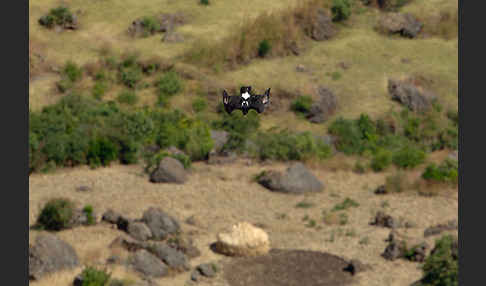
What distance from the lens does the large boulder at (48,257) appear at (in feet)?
60.7

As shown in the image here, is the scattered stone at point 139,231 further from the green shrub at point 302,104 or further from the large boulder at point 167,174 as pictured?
the green shrub at point 302,104

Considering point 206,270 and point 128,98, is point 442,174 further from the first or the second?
point 128,98

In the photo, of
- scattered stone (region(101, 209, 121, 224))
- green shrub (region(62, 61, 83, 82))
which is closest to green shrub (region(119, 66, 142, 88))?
green shrub (region(62, 61, 83, 82))

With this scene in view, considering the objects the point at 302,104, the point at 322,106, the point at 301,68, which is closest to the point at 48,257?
the point at 302,104

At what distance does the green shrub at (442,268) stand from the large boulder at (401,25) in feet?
90.6

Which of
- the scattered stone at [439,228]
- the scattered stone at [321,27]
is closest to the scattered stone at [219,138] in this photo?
the scattered stone at [439,228]

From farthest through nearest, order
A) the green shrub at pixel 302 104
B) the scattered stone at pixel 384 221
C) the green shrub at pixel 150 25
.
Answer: the green shrub at pixel 150 25 → the green shrub at pixel 302 104 → the scattered stone at pixel 384 221

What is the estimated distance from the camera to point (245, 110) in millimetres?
10375

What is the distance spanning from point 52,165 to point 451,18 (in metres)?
27.4

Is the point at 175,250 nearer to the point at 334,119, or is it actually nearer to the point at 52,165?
the point at 52,165

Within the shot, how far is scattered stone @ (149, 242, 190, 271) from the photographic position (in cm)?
1948

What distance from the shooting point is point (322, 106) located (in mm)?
36438

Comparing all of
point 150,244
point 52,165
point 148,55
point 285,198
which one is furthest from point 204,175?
point 148,55

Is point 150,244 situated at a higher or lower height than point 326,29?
lower
